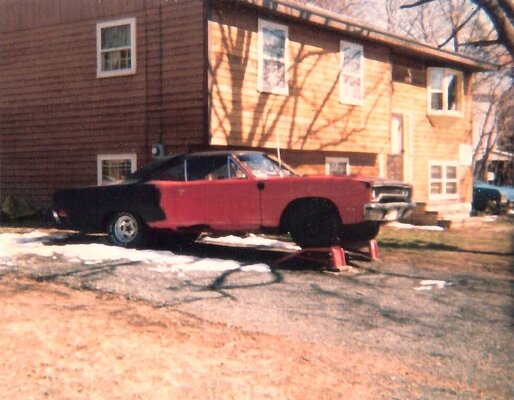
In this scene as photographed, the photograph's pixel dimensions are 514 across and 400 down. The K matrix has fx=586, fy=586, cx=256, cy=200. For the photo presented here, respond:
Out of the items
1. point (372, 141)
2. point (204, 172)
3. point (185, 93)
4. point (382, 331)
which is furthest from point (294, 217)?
point (372, 141)

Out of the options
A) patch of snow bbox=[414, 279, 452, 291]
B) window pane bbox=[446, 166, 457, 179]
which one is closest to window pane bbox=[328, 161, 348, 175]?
window pane bbox=[446, 166, 457, 179]

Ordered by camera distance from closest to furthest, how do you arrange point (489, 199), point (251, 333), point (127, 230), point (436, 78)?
point (251, 333) < point (127, 230) < point (436, 78) < point (489, 199)

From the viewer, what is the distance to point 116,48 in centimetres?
1388

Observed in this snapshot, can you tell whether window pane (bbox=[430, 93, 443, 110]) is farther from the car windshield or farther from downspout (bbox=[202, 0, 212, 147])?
the car windshield

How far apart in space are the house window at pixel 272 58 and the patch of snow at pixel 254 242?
12.7 feet

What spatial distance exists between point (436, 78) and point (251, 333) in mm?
17441

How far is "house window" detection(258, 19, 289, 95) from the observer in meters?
13.8

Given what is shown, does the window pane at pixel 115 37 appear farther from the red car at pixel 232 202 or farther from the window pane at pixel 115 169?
the red car at pixel 232 202

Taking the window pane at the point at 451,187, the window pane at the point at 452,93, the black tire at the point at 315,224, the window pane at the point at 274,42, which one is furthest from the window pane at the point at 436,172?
the black tire at the point at 315,224

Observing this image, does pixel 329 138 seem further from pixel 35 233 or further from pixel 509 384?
pixel 509 384

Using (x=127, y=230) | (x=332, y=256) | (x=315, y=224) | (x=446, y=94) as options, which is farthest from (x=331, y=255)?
(x=446, y=94)

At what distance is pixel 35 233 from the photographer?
11516mm

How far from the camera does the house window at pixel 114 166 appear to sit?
1402 cm

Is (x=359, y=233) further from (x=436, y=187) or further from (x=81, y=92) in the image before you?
(x=436, y=187)
